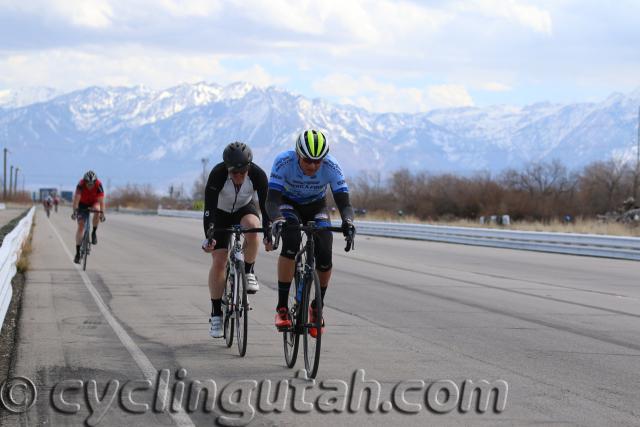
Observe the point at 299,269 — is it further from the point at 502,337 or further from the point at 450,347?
the point at 502,337

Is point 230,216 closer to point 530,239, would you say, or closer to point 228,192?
point 228,192

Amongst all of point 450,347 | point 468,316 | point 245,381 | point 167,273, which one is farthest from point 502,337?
point 167,273

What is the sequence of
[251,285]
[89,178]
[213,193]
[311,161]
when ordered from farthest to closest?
[89,178] → [213,193] → [251,285] → [311,161]

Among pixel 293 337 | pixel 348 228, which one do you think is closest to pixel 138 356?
pixel 293 337

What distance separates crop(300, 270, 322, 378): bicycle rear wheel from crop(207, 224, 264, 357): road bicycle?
884 millimetres

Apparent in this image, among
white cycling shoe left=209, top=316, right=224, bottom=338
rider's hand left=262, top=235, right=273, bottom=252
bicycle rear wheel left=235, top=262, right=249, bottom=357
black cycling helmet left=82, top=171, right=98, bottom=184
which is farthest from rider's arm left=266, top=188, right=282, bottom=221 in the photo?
black cycling helmet left=82, top=171, right=98, bottom=184

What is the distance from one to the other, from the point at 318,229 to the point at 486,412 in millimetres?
2116

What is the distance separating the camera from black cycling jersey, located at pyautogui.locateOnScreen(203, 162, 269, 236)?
9328 millimetres

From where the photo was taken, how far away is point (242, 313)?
9227mm

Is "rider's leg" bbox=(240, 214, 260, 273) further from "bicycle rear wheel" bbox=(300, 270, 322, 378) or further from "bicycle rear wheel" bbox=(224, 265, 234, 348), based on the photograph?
"bicycle rear wheel" bbox=(300, 270, 322, 378)

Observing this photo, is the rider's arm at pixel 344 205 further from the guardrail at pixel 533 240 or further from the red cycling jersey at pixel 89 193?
the guardrail at pixel 533 240

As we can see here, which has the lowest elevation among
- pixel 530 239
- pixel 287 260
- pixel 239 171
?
pixel 530 239

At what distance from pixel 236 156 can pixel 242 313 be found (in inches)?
56.6

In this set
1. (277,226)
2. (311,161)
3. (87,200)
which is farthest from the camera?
(87,200)
